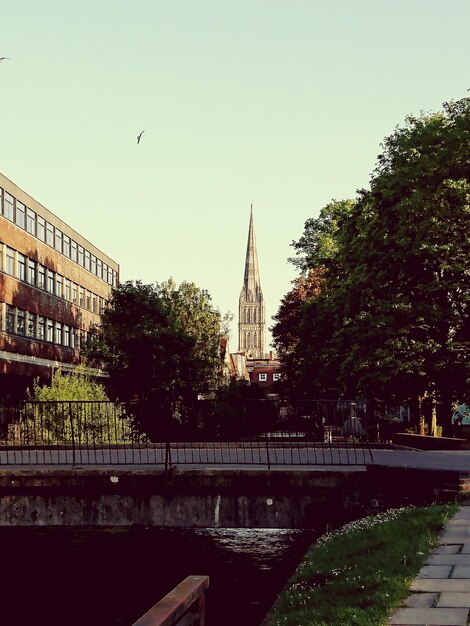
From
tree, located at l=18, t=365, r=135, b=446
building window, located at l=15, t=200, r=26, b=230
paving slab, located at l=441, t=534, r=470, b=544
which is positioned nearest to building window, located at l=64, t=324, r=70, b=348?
building window, located at l=15, t=200, r=26, b=230

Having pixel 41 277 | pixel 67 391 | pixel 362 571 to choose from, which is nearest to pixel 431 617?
pixel 362 571

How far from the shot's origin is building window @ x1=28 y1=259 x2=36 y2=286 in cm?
5509

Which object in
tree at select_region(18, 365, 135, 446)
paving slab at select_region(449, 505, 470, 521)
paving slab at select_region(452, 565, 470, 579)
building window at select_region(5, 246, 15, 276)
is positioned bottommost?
paving slab at select_region(452, 565, 470, 579)

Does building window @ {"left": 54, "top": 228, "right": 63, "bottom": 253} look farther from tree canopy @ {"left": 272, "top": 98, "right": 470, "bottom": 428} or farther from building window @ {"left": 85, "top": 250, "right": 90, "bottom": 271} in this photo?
tree canopy @ {"left": 272, "top": 98, "right": 470, "bottom": 428}

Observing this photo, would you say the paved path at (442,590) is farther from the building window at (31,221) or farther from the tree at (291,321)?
the building window at (31,221)

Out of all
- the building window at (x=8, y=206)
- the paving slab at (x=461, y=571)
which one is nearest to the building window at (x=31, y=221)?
the building window at (x=8, y=206)

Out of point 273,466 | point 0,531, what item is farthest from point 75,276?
point 273,466

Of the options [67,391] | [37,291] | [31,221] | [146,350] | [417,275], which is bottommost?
[67,391]

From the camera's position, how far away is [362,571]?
10602 mm

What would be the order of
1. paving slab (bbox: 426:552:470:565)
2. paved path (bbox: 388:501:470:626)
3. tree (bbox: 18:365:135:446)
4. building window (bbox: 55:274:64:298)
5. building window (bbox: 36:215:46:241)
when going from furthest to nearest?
building window (bbox: 55:274:64:298) → building window (bbox: 36:215:46:241) → tree (bbox: 18:365:135:446) → paving slab (bbox: 426:552:470:565) → paved path (bbox: 388:501:470:626)

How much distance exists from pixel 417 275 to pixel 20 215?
86.4 ft

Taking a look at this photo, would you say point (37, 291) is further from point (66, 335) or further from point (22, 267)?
point (66, 335)

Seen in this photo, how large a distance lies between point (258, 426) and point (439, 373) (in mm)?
10624

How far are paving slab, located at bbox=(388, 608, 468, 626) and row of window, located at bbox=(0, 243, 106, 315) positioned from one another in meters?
43.7
